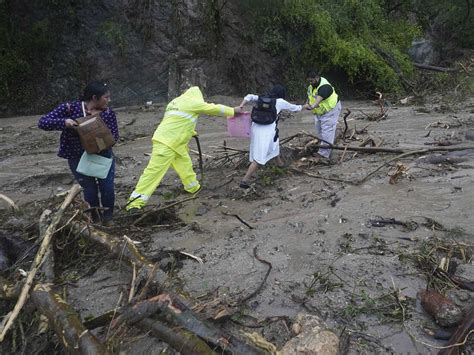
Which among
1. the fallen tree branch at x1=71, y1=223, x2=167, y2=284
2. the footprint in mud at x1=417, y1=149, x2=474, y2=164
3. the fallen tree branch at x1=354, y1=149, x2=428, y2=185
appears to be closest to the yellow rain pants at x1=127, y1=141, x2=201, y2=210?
the fallen tree branch at x1=71, y1=223, x2=167, y2=284

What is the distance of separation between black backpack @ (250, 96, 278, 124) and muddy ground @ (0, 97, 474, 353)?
3.15 feet

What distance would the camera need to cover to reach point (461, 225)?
465 cm

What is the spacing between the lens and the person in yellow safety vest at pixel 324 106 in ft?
24.3

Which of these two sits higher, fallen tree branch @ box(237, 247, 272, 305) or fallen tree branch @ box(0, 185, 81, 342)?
fallen tree branch @ box(0, 185, 81, 342)

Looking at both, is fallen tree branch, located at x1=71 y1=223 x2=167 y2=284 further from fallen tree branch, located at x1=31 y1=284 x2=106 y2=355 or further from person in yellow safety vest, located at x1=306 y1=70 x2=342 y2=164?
person in yellow safety vest, located at x1=306 y1=70 x2=342 y2=164

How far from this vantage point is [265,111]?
6277 mm

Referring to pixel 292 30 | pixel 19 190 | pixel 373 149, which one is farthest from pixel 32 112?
pixel 373 149

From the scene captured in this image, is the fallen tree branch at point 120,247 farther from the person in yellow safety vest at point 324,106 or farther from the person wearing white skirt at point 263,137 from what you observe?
the person in yellow safety vest at point 324,106

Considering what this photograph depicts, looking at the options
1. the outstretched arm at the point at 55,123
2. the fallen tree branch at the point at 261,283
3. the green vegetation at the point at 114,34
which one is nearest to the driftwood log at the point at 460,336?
the fallen tree branch at the point at 261,283

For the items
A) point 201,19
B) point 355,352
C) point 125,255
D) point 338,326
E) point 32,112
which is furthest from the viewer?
point 201,19

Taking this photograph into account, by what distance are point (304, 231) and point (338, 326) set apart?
5.39 feet

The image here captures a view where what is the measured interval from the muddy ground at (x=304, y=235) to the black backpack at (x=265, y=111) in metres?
0.96

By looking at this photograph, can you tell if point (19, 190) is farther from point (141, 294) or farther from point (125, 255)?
point (141, 294)

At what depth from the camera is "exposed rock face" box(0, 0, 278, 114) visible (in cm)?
1351
